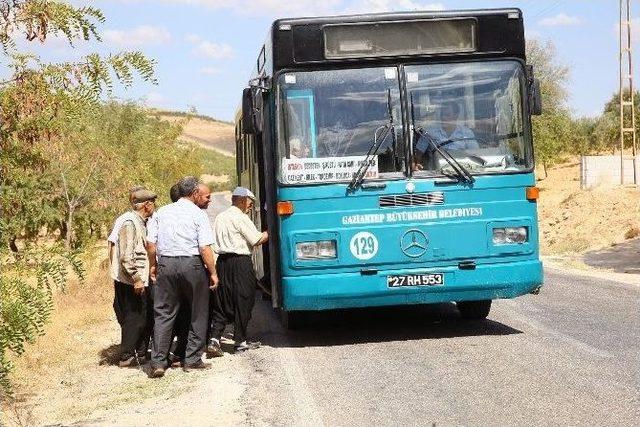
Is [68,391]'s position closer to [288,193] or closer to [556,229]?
[288,193]

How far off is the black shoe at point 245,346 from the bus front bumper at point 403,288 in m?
0.66

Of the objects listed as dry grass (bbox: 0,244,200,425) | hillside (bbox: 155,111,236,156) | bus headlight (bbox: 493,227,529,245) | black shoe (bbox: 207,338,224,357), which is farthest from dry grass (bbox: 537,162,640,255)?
hillside (bbox: 155,111,236,156)

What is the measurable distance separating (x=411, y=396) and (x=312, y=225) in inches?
Answer: 115

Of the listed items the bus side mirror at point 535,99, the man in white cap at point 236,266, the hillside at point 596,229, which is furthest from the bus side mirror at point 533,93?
the hillside at point 596,229

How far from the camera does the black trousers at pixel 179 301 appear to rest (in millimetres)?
9789

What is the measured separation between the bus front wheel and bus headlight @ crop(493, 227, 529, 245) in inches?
62.3

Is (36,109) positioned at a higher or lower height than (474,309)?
higher

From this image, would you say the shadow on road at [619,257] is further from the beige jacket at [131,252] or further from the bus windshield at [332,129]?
the beige jacket at [131,252]

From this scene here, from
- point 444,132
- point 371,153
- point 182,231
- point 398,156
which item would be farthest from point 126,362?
point 444,132

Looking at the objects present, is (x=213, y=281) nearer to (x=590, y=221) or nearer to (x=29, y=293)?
(x=29, y=293)

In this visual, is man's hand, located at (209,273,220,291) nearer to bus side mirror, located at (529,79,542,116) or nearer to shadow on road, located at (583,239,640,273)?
bus side mirror, located at (529,79,542,116)

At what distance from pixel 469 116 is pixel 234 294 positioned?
2.90m

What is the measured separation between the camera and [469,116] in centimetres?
1041

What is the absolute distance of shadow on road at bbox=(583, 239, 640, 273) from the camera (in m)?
24.7
